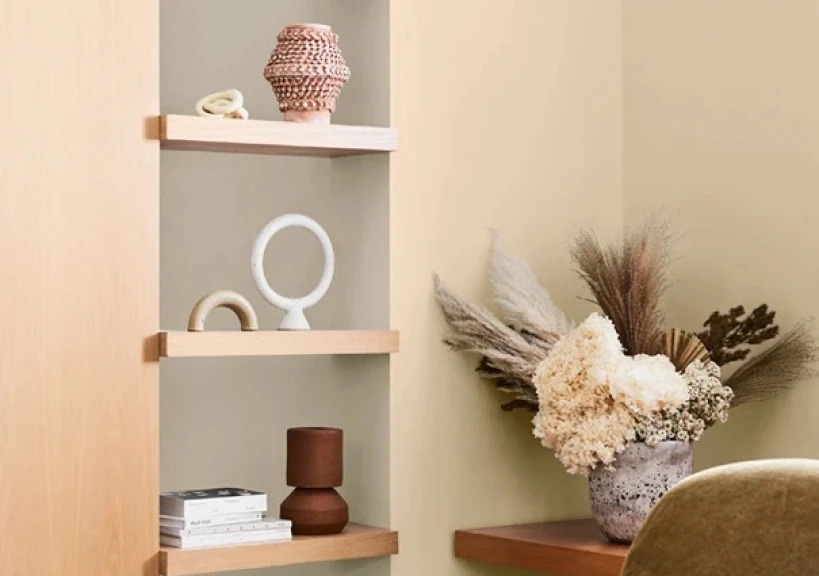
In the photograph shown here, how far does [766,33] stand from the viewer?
308 centimetres

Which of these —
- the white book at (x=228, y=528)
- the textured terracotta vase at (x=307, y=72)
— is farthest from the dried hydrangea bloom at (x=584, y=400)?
the textured terracotta vase at (x=307, y=72)

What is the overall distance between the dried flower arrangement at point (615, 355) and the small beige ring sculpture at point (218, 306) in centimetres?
45

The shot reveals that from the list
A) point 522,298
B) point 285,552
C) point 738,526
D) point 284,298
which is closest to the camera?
point 738,526

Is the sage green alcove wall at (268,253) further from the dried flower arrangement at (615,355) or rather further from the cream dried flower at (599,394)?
the cream dried flower at (599,394)

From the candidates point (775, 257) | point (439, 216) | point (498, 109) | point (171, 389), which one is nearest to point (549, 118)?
point (498, 109)

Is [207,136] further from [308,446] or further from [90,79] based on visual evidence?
[308,446]

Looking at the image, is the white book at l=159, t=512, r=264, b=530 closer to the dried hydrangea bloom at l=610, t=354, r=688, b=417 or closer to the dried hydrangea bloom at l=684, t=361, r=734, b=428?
the dried hydrangea bloom at l=610, t=354, r=688, b=417

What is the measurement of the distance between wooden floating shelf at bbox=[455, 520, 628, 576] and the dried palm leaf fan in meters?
0.39

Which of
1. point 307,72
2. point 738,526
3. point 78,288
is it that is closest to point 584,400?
point 307,72

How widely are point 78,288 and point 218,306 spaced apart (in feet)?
0.94

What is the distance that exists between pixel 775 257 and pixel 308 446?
41.9 inches

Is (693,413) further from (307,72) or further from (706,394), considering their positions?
(307,72)

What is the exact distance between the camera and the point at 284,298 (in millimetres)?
2896

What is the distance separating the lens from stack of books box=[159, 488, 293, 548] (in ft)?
8.96
